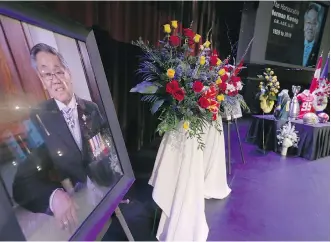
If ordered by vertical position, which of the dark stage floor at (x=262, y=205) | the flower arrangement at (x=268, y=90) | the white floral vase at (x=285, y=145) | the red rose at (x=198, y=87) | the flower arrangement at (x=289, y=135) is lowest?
the dark stage floor at (x=262, y=205)

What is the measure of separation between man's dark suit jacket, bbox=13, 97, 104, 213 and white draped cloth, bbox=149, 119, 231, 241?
79cm

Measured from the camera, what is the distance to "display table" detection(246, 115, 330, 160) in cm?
342

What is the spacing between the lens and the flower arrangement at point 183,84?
138cm

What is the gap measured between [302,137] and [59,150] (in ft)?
11.8

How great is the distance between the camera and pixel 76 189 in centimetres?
68

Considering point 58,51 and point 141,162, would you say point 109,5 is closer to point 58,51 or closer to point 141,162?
point 141,162

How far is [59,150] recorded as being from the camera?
2.13 feet

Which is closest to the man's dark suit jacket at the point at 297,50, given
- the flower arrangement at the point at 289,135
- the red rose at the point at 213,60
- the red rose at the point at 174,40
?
the flower arrangement at the point at 289,135

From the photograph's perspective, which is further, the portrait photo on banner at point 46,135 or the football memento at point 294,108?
the football memento at point 294,108

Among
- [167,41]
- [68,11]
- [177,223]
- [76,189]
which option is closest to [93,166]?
[76,189]

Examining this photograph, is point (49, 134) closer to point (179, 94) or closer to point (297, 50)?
point (179, 94)

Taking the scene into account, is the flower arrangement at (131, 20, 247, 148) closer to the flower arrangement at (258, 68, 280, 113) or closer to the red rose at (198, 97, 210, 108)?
the red rose at (198, 97, 210, 108)

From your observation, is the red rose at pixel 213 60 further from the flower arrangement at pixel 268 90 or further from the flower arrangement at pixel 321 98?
the flower arrangement at pixel 321 98

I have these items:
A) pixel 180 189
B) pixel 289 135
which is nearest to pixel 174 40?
pixel 180 189
